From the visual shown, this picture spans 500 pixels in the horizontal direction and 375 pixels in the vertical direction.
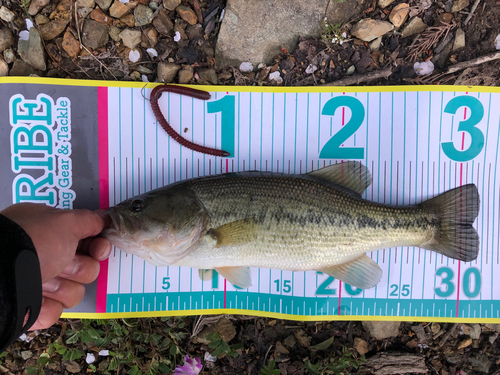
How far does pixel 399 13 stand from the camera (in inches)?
110

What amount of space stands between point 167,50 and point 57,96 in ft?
3.29

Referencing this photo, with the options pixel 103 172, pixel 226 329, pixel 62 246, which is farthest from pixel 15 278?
pixel 226 329

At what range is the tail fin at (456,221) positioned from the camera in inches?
103

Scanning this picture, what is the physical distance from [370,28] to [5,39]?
3082 mm

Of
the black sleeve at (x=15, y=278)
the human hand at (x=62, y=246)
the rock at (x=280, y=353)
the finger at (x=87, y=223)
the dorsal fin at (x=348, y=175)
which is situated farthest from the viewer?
the rock at (x=280, y=353)

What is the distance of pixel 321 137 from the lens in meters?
2.83

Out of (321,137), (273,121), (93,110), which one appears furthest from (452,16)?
(93,110)

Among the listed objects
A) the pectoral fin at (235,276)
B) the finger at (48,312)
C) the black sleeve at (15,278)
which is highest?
the black sleeve at (15,278)

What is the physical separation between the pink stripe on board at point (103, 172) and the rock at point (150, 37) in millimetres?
521

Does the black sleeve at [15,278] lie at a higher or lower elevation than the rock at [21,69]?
lower

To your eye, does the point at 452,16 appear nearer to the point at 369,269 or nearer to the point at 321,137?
the point at 321,137

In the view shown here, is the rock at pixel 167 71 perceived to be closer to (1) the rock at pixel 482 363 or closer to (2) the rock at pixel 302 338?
(2) the rock at pixel 302 338

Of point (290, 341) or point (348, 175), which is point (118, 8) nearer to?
point (348, 175)

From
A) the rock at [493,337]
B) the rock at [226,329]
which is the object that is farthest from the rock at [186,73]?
the rock at [493,337]
